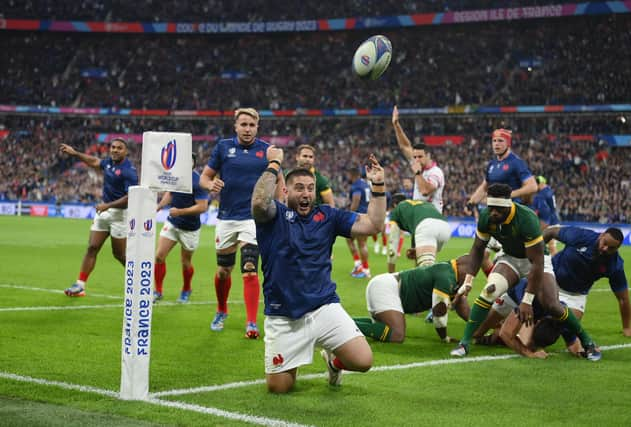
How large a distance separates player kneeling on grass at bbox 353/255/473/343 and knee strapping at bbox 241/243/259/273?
1370 mm

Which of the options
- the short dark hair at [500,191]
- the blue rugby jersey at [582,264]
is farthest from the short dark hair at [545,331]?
the short dark hair at [500,191]

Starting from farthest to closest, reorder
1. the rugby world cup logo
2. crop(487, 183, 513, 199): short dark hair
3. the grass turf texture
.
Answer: crop(487, 183, 513, 199): short dark hair → the rugby world cup logo → the grass turf texture

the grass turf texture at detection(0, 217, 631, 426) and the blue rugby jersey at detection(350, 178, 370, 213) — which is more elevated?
the blue rugby jersey at detection(350, 178, 370, 213)

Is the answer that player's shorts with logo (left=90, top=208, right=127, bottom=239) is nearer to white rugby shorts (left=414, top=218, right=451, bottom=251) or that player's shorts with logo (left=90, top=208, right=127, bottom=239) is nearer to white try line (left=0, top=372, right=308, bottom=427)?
white rugby shorts (left=414, top=218, right=451, bottom=251)

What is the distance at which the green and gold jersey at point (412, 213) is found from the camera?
469 inches

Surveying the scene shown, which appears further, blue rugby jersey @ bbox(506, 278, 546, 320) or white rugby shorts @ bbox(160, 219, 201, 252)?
white rugby shorts @ bbox(160, 219, 201, 252)

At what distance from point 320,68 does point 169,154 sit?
5293 cm

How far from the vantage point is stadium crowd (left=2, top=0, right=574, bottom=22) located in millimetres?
57781

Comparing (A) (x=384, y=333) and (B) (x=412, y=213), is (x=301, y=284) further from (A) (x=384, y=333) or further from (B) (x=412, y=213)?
(B) (x=412, y=213)

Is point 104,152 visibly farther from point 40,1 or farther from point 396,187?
point 396,187

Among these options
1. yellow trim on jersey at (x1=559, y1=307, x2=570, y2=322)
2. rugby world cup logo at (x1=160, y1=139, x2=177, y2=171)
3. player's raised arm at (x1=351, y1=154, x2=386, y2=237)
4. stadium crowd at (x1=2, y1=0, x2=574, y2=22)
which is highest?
stadium crowd at (x1=2, y1=0, x2=574, y2=22)

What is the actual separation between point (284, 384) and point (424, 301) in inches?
145

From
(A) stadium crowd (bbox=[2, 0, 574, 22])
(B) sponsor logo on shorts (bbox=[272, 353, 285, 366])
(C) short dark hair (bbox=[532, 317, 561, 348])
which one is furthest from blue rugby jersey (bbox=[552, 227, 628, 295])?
(A) stadium crowd (bbox=[2, 0, 574, 22])

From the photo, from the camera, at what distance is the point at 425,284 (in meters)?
9.72
